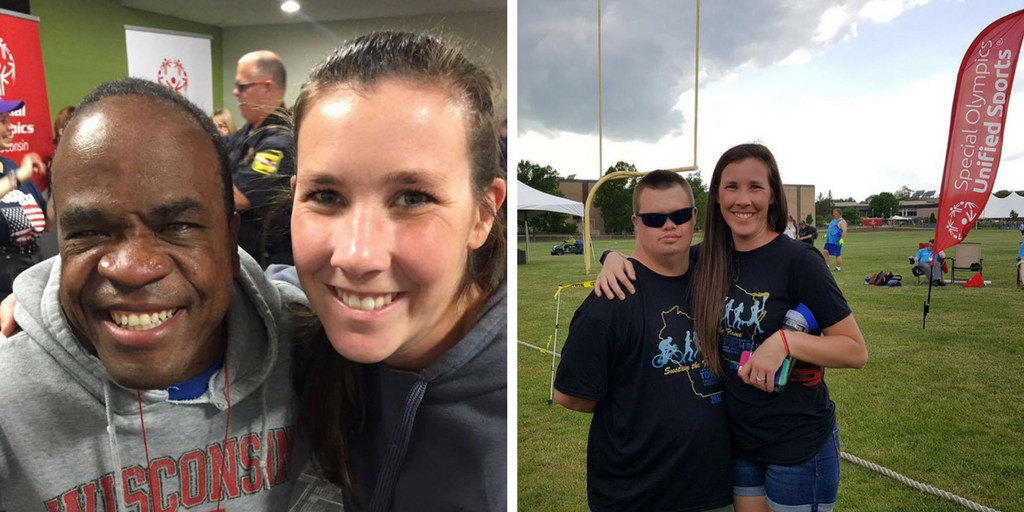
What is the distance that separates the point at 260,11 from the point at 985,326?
402 cm

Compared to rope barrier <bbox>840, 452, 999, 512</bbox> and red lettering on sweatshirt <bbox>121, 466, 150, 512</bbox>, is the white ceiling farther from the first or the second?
rope barrier <bbox>840, 452, 999, 512</bbox>

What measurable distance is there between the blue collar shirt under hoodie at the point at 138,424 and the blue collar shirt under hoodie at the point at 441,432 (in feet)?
0.55

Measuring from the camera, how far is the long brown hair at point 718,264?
1570 mm

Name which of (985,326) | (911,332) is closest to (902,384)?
(911,332)

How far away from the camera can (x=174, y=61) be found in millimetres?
1158

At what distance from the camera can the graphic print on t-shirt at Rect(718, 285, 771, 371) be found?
1546 millimetres

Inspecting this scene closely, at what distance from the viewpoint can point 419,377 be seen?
134cm

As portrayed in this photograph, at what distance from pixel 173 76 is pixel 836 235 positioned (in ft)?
10.1

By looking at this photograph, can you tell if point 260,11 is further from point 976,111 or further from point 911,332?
point 911,332

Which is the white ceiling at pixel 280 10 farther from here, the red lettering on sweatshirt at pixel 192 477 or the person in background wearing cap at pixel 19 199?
the red lettering on sweatshirt at pixel 192 477

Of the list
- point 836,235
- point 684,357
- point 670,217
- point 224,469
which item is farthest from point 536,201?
point 224,469

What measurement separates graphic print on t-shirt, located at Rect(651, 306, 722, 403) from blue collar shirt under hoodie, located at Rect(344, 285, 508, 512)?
46cm

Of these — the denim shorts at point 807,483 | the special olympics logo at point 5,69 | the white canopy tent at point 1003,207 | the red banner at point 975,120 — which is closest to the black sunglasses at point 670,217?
the denim shorts at point 807,483

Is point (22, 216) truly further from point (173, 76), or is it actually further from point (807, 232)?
point (807, 232)
